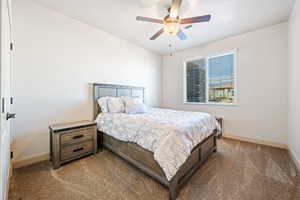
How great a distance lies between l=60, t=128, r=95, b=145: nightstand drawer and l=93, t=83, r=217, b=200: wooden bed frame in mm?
337

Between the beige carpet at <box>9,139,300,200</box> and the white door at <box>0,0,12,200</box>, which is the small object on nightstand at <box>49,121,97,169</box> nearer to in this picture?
the beige carpet at <box>9,139,300,200</box>

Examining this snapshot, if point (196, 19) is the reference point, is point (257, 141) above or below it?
below

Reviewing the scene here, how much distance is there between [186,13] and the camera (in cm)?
241

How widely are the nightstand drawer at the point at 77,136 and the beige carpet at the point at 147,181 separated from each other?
0.38 meters

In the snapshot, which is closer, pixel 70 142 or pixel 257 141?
pixel 70 142

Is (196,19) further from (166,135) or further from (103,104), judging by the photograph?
(103,104)

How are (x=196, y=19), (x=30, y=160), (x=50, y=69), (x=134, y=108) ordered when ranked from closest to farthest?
(x=196, y=19), (x=30, y=160), (x=50, y=69), (x=134, y=108)

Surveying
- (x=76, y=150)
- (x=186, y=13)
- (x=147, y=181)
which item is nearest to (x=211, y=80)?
(x=186, y=13)

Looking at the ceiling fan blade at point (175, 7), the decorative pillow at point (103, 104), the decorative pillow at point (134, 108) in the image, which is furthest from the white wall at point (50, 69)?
the ceiling fan blade at point (175, 7)

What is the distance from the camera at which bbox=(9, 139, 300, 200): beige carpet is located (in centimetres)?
149

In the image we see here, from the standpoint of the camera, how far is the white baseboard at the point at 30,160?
79.2 inches

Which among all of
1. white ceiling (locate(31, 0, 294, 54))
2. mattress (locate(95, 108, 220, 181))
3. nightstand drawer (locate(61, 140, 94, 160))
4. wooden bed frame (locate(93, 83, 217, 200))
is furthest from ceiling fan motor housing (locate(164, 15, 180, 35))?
nightstand drawer (locate(61, 140, 94, 160))

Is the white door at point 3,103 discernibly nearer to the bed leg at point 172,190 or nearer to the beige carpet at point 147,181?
the beige carpet at point 147,181

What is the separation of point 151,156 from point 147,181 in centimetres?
37
